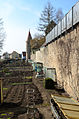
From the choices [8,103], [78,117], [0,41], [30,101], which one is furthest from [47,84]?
[0,41]

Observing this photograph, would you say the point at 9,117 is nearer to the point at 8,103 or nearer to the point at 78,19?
the point at 8,103

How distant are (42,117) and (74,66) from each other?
3711 millimetres

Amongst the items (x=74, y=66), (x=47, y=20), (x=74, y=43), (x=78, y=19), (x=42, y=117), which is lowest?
(x=42, y=117)

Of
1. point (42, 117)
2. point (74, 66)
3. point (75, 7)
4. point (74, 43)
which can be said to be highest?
point (75, 7)

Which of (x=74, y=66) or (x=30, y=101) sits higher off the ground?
(x=74, y=66)

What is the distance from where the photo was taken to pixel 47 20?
30891 millimetres

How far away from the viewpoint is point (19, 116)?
21.3 feet

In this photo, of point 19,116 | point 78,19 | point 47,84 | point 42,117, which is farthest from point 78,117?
point 47,84

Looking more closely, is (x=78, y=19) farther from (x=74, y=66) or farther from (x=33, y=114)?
(x=33, y=114)

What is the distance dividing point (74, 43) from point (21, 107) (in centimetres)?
489

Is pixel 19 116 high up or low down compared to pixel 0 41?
down

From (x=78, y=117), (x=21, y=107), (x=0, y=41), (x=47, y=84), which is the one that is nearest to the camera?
(x=78, y=117)

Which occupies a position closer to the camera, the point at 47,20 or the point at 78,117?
the point at 78,117

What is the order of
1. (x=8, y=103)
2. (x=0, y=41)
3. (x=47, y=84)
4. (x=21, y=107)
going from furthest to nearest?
(x=0, y=41) < (x=47, y=84) < (x=8, y=103) < (x=21, y=107)
